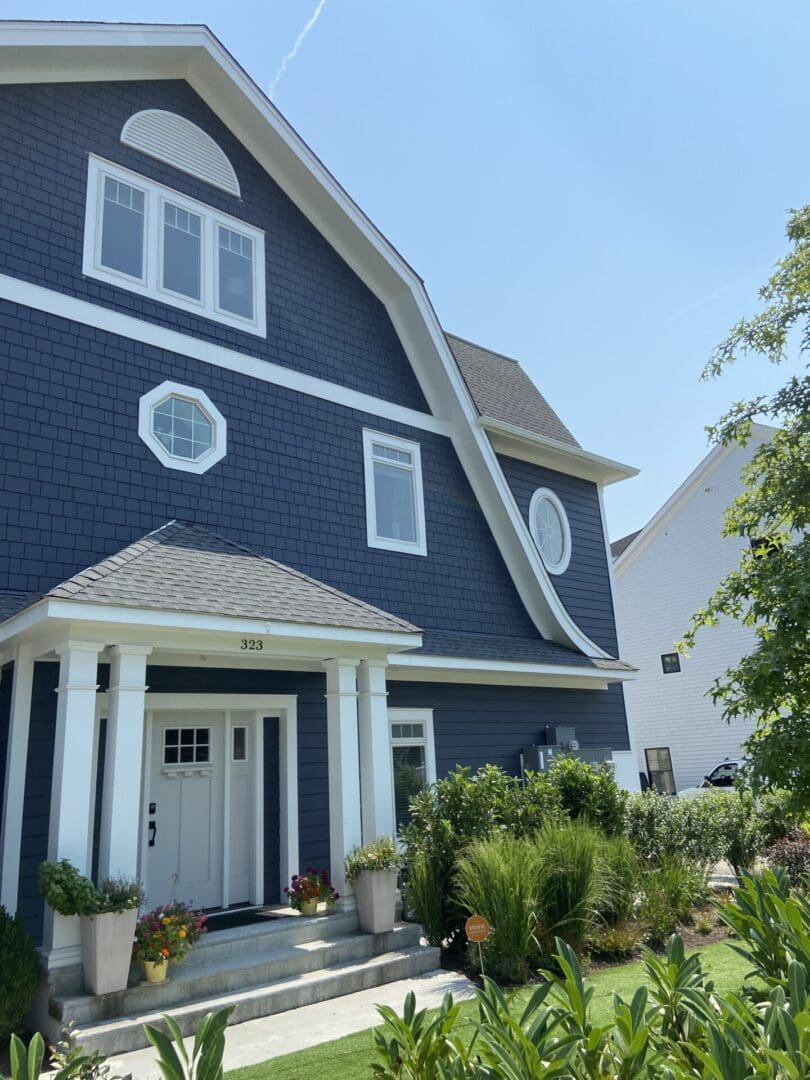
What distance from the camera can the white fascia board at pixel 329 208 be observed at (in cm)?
836

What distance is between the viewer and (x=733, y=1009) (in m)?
2.99

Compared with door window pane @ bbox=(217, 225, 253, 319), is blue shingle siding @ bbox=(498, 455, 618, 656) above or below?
below

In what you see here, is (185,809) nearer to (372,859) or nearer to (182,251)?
(372,859)

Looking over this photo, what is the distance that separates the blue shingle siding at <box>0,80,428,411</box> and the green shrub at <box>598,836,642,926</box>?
19.9 ft

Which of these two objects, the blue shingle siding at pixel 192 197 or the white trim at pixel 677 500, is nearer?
the blue shingle siding at pixel 192 197

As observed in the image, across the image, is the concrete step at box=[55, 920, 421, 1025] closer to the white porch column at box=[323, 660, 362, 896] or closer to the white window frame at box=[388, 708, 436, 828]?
the white porch column at box=[323, 660, 362, 896]

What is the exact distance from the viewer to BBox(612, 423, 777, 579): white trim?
22812mm

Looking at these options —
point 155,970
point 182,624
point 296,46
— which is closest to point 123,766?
point 182,624

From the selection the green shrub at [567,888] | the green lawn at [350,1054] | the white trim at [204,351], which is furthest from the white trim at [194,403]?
the green lawn at [350,1054]

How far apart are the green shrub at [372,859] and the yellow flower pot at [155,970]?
76.9 inches

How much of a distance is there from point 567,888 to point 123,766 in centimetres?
386

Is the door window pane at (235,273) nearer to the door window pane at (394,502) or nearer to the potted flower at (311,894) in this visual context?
the door window pane at (394,502)

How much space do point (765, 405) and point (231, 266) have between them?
241 inches

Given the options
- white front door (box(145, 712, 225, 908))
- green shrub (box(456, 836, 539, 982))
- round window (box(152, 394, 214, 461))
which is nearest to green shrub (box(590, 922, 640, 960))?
green shrub (box(456, 836, 539, 982))
